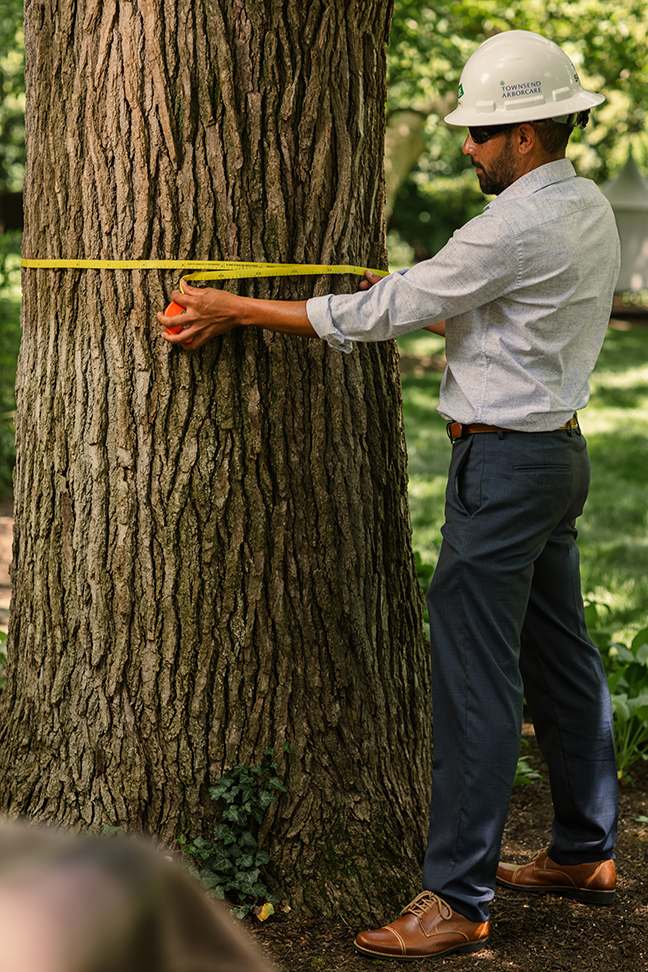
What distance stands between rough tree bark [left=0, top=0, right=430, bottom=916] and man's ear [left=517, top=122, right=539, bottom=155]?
493 millimetres

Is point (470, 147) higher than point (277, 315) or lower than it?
higher

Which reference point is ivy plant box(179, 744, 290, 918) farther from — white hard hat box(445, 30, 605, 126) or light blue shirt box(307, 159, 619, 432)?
white hard hat box(445, 30, 605, 126)

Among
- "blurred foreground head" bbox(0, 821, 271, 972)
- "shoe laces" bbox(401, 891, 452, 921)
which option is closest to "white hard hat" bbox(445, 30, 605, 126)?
"shoe laces" bbox(401, 891, 452, 921)

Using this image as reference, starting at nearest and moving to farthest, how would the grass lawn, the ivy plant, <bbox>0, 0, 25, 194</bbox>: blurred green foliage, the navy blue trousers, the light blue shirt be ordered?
the light blue shirt → the navy blue trousers → the ivy plant → the grass lawn → <bbox>0, 0, 25, 194</bbox>: blurred green foliage

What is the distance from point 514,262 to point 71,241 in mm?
1205

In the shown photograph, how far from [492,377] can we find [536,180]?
0.51m

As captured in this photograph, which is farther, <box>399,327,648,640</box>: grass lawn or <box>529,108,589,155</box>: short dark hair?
<box>399,327,648,640</box>: grass lawn

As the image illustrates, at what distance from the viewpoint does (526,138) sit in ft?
8.49

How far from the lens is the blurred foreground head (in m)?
0.60

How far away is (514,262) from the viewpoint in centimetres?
247

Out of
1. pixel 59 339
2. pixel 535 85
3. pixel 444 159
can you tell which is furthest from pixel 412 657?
pixel 444 159

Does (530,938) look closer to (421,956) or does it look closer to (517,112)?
(421,956)

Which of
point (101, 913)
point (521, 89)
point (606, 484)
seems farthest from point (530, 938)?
point (606, 484)

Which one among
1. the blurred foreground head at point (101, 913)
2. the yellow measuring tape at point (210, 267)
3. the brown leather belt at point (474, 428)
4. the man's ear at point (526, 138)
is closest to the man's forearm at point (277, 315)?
the yellow measuring tape at point (210, 267)
